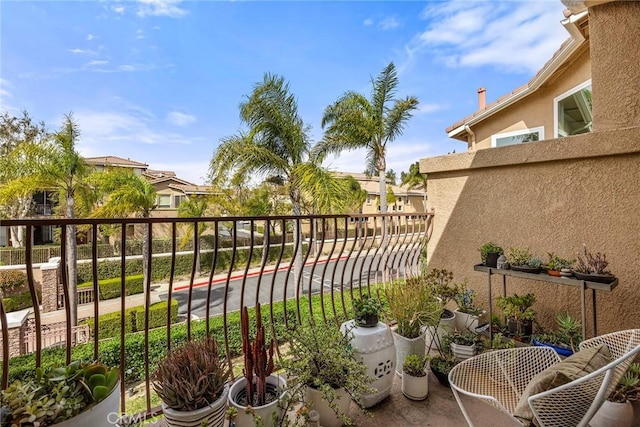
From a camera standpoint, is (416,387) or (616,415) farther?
(416,387)

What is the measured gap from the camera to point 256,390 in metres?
1.45

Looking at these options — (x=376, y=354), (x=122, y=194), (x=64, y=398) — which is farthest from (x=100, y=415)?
(x=122, y=194)

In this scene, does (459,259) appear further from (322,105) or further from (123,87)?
(123,87)

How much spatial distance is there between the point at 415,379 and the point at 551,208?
1.96m

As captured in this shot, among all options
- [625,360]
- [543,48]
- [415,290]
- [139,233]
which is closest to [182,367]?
[415,290]

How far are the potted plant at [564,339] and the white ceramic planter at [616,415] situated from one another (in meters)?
0.54

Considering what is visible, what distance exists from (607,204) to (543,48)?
4883 millimetres

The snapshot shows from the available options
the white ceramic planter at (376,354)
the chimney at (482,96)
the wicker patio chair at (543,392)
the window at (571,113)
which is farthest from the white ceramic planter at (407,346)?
the chimney at (482,96)

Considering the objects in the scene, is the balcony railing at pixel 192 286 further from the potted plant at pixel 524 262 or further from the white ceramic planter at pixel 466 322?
the potted plant at pixel 524 262

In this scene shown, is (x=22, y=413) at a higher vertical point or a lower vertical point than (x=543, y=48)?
lower

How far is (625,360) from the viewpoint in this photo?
1.09 m

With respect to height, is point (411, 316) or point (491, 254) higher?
point (491, 254)

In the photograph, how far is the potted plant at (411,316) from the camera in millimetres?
2041

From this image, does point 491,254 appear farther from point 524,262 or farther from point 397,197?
point 397,197
